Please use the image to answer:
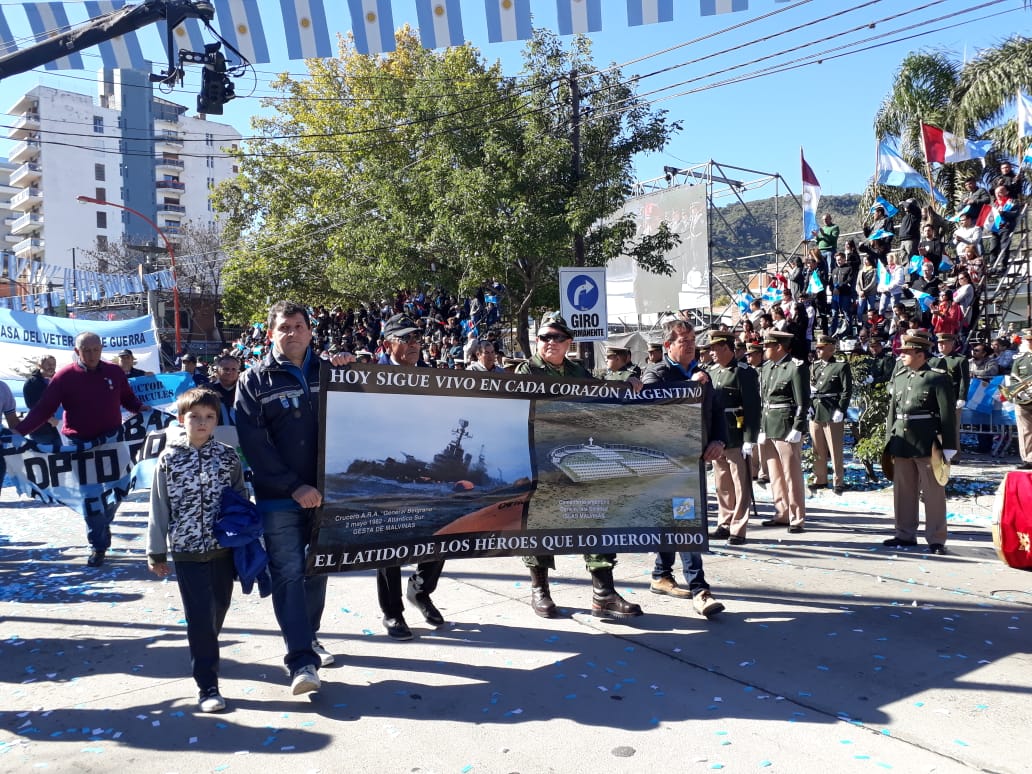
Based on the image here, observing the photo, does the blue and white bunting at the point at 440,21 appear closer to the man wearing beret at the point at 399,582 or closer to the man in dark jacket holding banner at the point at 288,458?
the man wearing beret at the point at 399,582

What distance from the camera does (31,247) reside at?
85.5m

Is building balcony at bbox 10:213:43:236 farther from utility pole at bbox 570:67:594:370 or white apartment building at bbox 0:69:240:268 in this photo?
utility pole at bbox 570:67:594:370

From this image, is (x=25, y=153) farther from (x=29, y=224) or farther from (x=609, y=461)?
(x=609, y=461)

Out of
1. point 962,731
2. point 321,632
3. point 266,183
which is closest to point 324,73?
point 266,183

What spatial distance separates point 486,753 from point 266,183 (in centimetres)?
3474

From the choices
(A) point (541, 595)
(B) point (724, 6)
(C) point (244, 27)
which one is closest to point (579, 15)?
(B) point (724, 6)

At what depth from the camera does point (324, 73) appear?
111ft

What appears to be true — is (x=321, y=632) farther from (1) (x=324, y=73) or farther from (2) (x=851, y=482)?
(1) (x=324, y=73)

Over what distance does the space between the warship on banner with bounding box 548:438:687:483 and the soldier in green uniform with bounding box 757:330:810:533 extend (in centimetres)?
338

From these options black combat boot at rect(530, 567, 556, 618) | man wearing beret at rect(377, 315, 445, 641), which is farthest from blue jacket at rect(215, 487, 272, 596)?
black combat boot at rect(530, 567, 556, 618)

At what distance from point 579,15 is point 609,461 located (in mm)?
7798

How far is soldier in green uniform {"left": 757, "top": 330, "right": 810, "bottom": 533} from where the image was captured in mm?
8602

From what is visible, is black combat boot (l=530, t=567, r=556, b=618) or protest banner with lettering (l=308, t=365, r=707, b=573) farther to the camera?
black combat boot (l=530, t=567, r=556, b=618)

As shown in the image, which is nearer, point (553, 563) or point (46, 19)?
point (553, 563)
